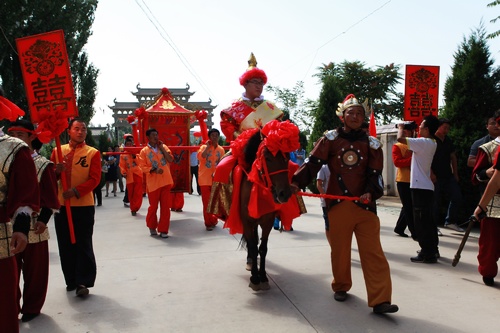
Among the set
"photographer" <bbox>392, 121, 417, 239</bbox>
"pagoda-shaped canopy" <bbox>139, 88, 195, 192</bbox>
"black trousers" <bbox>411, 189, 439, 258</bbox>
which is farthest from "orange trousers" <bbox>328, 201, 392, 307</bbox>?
"pagoda-shaped canopy" <bbox>139, 88, 195, 192</bbox>

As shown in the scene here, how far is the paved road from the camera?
3.76 m

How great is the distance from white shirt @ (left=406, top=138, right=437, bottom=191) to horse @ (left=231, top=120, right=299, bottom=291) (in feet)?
6.72

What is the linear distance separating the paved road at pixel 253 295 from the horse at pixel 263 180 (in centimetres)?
54

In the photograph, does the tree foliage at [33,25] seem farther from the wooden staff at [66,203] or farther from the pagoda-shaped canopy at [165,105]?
the wooden staff at [66,203]

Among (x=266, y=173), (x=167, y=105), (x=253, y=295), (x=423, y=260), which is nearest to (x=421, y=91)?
(x=423, y=260)

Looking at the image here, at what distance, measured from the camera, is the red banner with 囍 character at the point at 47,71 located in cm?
491

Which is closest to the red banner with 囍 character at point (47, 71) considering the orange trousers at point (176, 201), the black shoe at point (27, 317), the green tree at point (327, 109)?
the black shoe at point (27, 317)

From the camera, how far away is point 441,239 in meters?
7.02

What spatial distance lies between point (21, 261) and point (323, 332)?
276 centimetres

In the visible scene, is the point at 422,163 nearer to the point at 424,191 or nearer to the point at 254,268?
the point at 424,191

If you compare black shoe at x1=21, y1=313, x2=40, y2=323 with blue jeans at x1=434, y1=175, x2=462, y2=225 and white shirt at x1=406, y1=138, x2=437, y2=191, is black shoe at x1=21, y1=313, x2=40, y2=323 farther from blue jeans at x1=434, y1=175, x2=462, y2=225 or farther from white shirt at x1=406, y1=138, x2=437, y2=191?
blue jeans at x1=434, y1=175, x2=462, y2=225

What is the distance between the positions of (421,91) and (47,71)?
19.8 feet

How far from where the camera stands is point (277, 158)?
4164 millimetres

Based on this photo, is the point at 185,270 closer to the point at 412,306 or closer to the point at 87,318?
the point at 87,318
